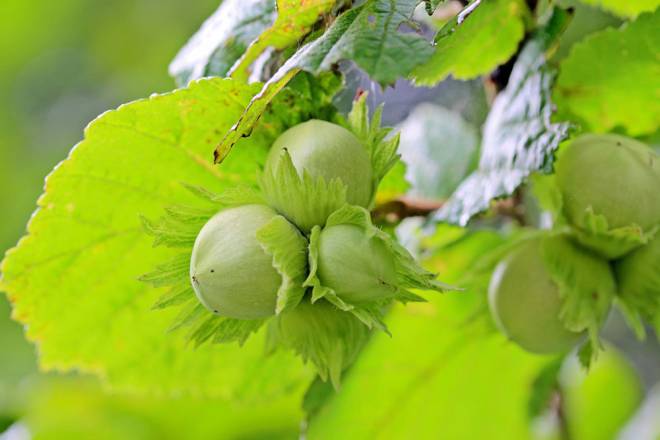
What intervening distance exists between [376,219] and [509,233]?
0.34 meters

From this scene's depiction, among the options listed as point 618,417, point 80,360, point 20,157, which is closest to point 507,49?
point 80,360

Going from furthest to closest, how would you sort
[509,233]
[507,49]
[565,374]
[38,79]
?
1. [38,79]
2. [565,374]
3. [509,233]
4. [507,49]

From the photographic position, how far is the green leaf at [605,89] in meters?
1.57

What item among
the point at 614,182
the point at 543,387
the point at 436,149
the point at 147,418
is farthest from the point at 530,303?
the point at 147,418

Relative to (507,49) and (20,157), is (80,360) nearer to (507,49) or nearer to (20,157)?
(507,49)

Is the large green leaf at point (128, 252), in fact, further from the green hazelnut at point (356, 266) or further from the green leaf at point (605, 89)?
the green leaf at point (605, 89)

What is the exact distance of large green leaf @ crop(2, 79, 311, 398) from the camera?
1.29 metres

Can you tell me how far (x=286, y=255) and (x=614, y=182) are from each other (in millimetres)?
537

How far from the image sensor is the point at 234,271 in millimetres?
1054

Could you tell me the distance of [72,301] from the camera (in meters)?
1.48

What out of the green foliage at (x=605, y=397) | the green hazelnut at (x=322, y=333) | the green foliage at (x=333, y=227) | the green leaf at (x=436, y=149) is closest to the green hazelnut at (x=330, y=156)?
the green foliage at (x=333, y=227)

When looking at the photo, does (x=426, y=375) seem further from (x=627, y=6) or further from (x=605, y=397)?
(x=605, y=397)

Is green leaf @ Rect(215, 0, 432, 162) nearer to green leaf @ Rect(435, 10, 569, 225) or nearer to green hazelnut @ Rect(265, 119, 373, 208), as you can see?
green hazelnut @ Rect(265, 119, 373, 208)

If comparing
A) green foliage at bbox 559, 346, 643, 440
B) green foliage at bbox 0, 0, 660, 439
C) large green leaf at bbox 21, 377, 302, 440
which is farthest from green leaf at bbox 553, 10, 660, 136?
green foliage at bbox 559, 346, 643, 440
